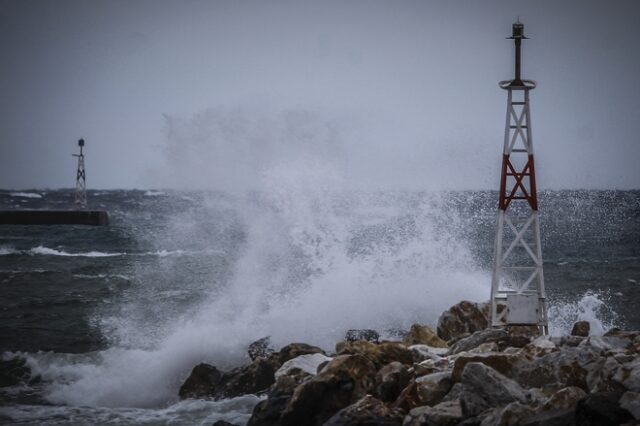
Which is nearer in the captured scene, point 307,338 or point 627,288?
point 307,338

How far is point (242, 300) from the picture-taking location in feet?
79.9

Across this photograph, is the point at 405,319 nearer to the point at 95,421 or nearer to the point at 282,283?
the point at 282,283

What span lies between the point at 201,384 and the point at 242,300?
31.1 feet

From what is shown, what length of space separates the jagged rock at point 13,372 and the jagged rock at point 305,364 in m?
7.42

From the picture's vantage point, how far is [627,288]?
34.3 m

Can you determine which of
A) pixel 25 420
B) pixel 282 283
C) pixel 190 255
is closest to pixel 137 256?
pixel 190 255

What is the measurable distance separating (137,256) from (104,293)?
1981 centimetres

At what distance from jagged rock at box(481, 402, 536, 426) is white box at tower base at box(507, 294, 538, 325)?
222 inches

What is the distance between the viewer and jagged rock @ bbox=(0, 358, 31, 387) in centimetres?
1689

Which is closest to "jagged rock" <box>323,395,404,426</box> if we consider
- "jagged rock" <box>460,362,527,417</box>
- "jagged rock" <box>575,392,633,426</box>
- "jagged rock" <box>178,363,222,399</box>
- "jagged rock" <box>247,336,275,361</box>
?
"jagged rock" <box>460,362,527,417</box>

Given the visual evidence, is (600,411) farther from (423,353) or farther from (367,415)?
(423,353)

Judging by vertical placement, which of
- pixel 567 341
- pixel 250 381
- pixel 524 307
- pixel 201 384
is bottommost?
pixel 201 384

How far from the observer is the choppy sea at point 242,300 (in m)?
15.7

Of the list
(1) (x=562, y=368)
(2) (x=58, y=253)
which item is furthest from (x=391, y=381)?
(2) (x=58, y=253)
